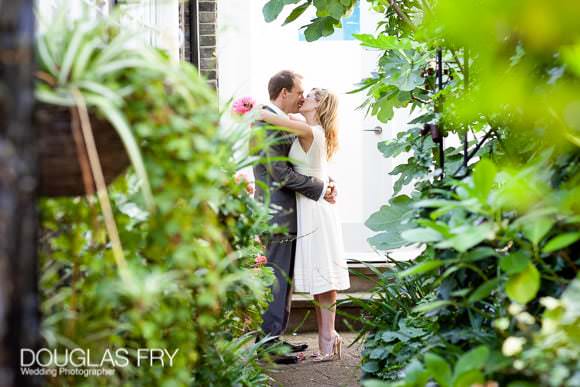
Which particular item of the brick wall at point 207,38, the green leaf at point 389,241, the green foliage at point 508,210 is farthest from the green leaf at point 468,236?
the brick wall at point 207,38

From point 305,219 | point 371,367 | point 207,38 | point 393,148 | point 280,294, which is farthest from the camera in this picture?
point 207,38

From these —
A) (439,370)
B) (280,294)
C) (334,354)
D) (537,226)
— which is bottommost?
(334,354)

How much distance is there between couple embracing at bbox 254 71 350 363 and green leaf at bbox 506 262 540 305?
291 centimetres

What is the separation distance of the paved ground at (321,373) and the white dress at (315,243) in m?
0.40

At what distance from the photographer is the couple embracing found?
15.0 ft

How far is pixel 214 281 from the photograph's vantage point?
53.3 inches

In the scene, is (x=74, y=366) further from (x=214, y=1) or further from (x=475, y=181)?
(x=214, y=1)

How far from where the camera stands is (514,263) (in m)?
1.63

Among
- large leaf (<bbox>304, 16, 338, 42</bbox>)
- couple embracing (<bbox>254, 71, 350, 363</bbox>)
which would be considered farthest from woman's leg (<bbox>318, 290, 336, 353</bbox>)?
large leaf (<bbox>304, 16, 338, 42</bbox>)

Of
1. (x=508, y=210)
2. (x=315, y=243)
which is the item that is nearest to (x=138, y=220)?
(x=508, y=210)

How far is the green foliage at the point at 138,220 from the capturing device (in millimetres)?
1300

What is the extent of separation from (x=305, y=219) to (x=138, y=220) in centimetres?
297

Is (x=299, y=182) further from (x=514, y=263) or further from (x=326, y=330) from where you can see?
(x=514, y=263)

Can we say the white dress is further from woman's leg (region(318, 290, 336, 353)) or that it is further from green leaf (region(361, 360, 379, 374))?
green leaf (region(361, 360, 379, 374))
